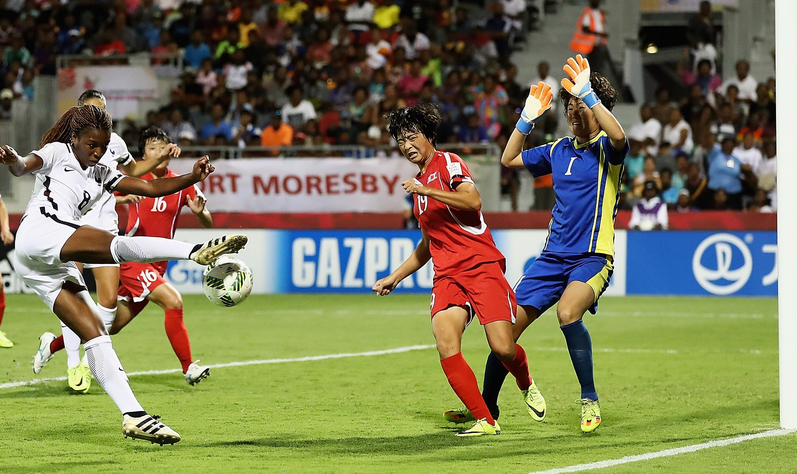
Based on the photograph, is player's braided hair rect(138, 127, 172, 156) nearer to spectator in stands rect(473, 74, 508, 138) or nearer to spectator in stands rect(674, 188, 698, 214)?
spectator in stands rect(674, 188, 698, 214)

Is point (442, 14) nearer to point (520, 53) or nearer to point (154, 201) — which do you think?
point (520, 53)

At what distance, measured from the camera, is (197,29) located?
82.8 ft

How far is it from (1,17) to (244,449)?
22976 mm

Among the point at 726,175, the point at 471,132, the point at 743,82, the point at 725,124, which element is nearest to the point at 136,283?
the point at 471,132

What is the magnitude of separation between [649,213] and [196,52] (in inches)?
433

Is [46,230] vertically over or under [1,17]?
under

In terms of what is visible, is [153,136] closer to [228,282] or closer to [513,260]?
[228,282]

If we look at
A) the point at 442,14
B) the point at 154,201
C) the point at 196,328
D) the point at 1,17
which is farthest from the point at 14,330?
the point at 1,17

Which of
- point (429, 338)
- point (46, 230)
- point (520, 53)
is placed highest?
point (520, 53)

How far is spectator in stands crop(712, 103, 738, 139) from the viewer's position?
2000 centimetres

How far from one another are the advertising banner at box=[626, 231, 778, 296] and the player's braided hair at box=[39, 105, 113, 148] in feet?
42.9

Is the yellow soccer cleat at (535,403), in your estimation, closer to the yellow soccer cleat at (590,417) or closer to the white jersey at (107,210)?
the yellow soccer cleat at (590,417)

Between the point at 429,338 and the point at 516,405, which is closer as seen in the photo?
the point at 516,405

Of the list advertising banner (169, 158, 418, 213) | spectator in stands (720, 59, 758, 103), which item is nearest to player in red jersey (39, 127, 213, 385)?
advertising banner (169, 158, 418, 213)
